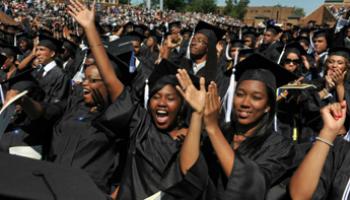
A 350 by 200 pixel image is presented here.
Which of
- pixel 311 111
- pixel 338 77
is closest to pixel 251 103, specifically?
pixel 338 77

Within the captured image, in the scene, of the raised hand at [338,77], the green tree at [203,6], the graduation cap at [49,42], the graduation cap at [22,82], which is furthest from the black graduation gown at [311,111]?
the green tree at [203,6]

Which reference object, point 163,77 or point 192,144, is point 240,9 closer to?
point 163,77

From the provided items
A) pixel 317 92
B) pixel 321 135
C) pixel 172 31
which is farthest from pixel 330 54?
pixel 172 31

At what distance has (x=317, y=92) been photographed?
5.00m

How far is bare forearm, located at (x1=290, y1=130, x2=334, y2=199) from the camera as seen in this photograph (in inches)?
95.3

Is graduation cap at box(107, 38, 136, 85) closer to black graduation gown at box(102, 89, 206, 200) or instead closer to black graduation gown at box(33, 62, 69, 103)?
black graduation gown at box(102, 89, 206, 200)

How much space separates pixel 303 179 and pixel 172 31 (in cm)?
A: 815

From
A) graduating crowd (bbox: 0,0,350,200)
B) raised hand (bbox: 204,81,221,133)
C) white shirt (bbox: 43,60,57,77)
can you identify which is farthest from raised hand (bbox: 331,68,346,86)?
white shirt (bbox: 43,60,57,77)

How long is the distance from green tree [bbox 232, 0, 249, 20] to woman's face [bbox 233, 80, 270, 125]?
75.6 meters

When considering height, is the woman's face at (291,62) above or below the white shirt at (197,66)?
above

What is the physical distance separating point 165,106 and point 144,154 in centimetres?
37

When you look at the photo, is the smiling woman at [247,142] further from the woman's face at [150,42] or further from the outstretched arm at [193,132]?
the woman's face at [150,42]

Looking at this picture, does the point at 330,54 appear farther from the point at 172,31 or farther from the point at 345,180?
the point at 172,31

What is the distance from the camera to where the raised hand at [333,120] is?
96.2 inches
